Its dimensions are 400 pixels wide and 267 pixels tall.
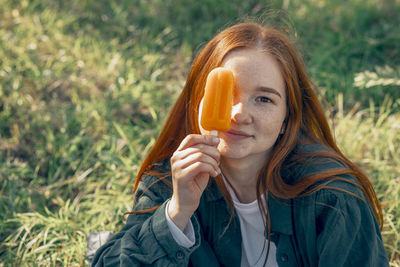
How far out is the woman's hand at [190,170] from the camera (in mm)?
1816

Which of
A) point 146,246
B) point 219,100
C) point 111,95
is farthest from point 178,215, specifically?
point 111,95

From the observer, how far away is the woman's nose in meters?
1.97

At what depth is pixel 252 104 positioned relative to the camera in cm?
201

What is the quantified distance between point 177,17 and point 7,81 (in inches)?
80.2

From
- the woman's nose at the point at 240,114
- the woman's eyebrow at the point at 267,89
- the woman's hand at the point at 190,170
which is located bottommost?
the woman's hand at the point at 190,170

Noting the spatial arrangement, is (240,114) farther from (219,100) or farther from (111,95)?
(111,95)

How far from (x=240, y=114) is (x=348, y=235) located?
2.38ft

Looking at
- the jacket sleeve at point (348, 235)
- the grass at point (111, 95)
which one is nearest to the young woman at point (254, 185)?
the jacket sleeve at point (348, 235)

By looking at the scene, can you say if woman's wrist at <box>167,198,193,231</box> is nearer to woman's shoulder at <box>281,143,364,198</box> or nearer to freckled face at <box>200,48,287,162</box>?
freckled face at <box>200,48,287,162</box>

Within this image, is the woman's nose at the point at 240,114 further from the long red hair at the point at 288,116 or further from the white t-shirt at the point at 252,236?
the white t-shirt at the point at 252,236

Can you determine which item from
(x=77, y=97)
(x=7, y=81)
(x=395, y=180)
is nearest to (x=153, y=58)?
(x=77, y=97)

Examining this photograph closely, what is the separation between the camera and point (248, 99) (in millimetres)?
2004

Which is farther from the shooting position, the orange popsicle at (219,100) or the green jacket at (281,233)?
the green jacket at (281,233)

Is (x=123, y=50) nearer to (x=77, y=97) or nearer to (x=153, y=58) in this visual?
(x=153, y=58)
